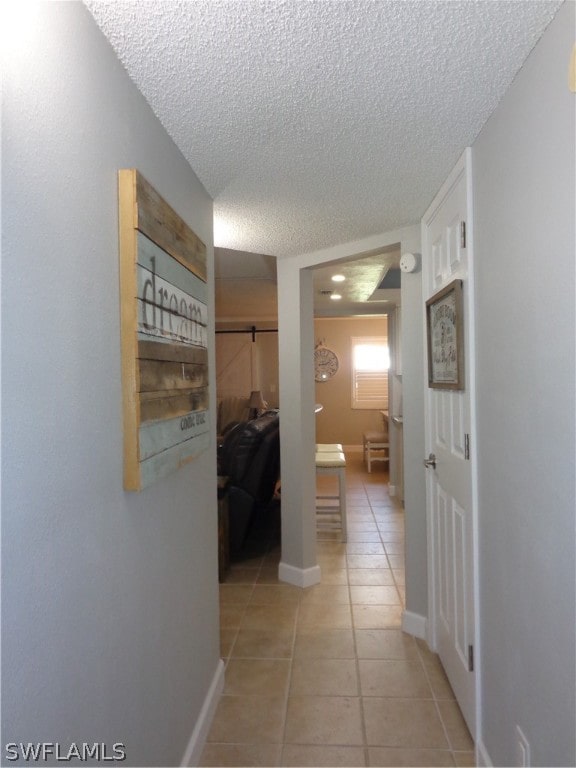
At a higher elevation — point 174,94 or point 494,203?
point 174,94

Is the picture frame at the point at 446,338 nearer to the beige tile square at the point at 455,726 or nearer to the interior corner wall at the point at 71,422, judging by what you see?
the interior corner wall at the point at 71,422

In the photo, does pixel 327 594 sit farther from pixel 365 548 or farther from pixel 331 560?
pixel 365 548

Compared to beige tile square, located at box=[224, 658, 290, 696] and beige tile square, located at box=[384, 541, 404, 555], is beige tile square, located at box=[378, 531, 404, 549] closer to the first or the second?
beige tile square, located at box=[384, 541, 404, 555]

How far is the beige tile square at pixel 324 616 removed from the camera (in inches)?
109

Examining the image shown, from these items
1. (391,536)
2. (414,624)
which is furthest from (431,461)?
(391,536)

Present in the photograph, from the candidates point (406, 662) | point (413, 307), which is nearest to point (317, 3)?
point (413, 307)

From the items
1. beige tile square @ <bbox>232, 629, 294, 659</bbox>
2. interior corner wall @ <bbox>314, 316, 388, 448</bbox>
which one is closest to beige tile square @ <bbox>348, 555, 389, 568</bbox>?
beige tile square @ <bbox>232, 629, 294, 659</bbox>

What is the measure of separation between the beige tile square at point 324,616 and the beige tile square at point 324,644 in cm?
5

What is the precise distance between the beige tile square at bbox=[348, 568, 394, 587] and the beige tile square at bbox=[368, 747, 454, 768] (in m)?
1.48

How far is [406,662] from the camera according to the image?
2.38 meters

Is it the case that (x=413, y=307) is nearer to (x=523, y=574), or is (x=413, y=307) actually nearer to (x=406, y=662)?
(x=523, y=574)

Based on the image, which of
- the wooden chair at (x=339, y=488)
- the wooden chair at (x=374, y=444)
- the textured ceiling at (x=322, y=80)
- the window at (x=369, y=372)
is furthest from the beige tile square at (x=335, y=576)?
the window at (x=369, y=372)

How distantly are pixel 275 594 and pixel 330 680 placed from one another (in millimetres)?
954

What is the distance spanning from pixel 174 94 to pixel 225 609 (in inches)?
106
